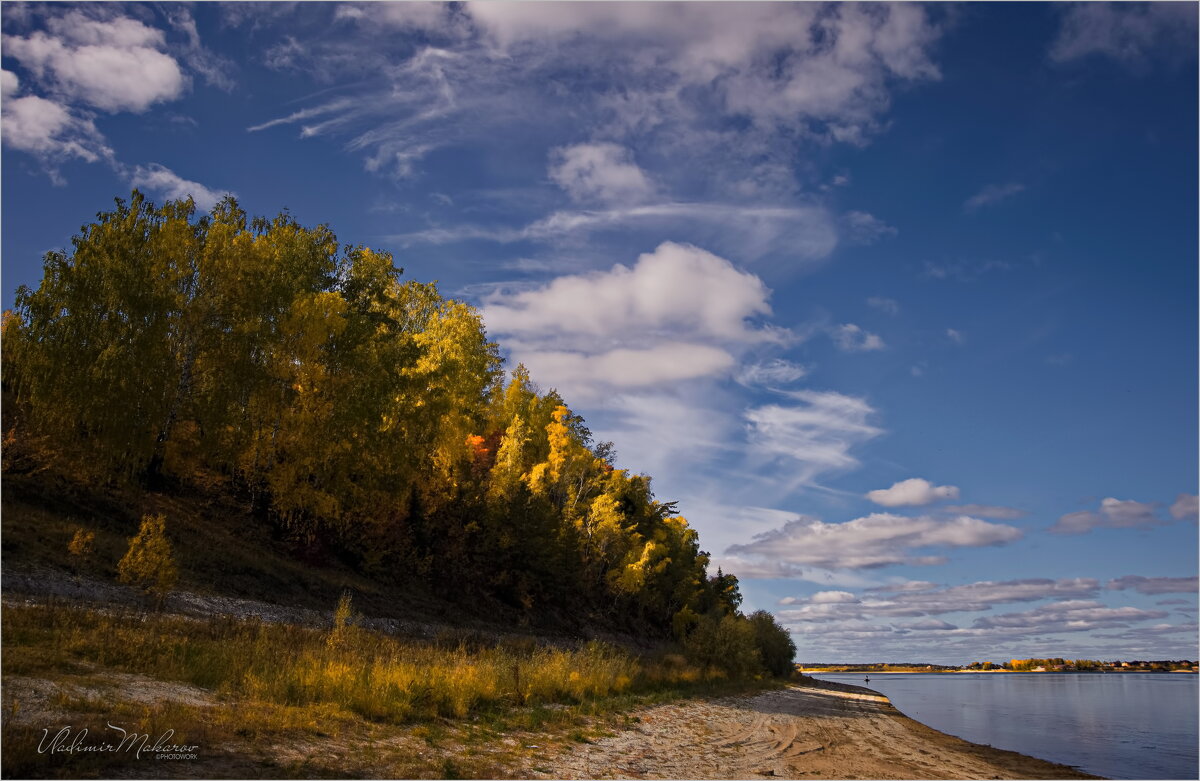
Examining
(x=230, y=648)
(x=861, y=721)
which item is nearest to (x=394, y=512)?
(x=230, y=648)

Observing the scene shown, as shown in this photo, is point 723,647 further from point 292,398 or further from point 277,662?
point 277,662

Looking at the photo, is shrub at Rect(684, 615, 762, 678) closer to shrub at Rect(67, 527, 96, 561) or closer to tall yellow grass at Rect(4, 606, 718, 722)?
tall yellow grass at Rect(4, 606, 718, 722)

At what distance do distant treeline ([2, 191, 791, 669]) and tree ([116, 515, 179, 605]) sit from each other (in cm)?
984

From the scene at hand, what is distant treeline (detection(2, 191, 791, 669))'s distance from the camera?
2494cm

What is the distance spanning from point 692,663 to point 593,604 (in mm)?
14983

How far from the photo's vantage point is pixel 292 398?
32000mm

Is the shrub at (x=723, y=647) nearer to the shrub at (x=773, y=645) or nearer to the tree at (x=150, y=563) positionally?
the shrub at (x=773, y=645)

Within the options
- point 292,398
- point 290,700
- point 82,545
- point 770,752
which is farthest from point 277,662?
point 292,398

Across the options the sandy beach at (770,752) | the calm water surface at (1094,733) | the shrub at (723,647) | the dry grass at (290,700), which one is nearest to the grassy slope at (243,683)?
the dry grass at (290,700)

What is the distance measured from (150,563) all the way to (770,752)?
17.1 meters

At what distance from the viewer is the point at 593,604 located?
2231 inches

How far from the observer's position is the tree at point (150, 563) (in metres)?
17.4

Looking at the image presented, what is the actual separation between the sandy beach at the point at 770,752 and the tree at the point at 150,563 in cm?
1179

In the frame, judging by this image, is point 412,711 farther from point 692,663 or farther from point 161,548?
point 692,663
